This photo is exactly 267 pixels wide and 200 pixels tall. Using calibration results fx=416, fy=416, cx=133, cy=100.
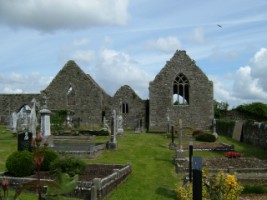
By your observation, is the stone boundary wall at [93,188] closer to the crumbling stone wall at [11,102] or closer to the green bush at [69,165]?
the green bush at [69,165]

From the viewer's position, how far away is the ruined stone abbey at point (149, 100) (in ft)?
137

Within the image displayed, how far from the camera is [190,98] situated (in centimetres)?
4203

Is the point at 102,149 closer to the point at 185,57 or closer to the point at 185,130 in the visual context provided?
the point at 185,130

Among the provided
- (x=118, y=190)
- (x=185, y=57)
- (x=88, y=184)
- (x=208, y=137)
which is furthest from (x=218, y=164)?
(x=185, y=57)

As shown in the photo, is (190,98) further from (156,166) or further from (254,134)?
(156,166)

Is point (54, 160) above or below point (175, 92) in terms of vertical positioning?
below

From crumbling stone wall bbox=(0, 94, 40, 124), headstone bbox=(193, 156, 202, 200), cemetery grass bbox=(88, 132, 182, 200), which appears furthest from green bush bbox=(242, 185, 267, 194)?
A: crumbling stone wall bbox=(0, 94, 40, 124)

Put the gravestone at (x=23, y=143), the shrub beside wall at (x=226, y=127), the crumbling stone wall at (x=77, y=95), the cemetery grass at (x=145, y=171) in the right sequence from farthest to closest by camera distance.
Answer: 1. the crumbling stone wall at (x=77, y=95)
2. the shrub beside wall at (x=226, y=127)
3. the gravestone at (x=23, y=143)
4. the cemetery grass at (x=145, y=171)

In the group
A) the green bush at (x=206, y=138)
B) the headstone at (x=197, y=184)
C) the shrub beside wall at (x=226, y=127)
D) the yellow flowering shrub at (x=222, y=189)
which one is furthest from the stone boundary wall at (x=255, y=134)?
the headstone at (x=197, y=184)

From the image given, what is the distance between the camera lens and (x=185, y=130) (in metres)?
39.2

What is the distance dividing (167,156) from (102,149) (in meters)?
3.58

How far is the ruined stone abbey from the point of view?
4181 centimetres

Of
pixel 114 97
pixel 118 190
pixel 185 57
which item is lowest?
pixel 118 190

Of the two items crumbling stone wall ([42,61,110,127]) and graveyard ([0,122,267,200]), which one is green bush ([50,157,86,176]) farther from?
crumbling stone wall ([42,61,110,127])
